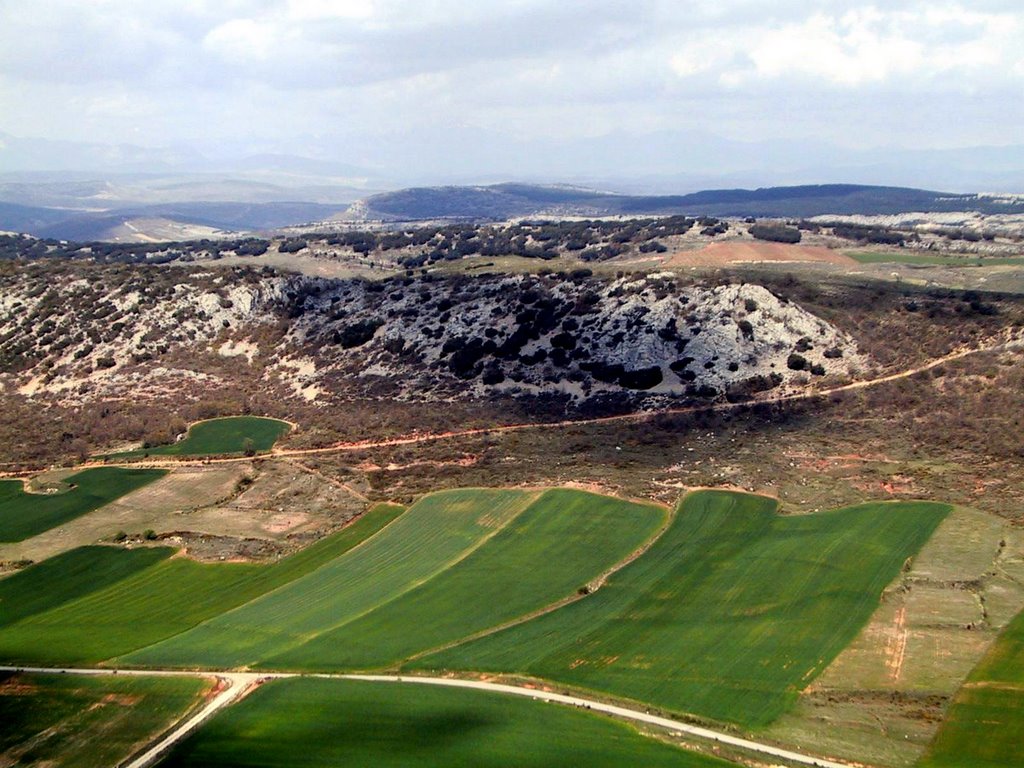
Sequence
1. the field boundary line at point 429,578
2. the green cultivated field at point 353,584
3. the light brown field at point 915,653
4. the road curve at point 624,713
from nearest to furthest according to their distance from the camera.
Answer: the road curve at point 624,713 < the light brown field at point 915,653 < the green cultivated field at point 353,584 < the field boundary line at point 429,578

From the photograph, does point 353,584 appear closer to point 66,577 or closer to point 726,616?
point 66,577

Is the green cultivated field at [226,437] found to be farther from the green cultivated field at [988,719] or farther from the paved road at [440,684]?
the green cultivated field at [988,719]

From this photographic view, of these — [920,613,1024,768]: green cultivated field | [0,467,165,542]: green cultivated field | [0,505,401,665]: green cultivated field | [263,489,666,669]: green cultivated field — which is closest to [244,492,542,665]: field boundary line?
[263,489,666,669]: green cultivated field

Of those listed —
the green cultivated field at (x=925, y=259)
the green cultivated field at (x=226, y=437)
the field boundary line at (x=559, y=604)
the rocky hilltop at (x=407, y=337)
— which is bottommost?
the field boundary line at (x=559, y=604)

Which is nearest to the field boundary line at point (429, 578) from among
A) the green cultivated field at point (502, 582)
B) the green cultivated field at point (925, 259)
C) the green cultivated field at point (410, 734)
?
the green cultivated field at point (502, 582)

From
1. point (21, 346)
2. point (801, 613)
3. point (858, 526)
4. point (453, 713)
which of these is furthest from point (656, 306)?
point (21, 346)

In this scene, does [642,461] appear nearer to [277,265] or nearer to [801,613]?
[801,613]
